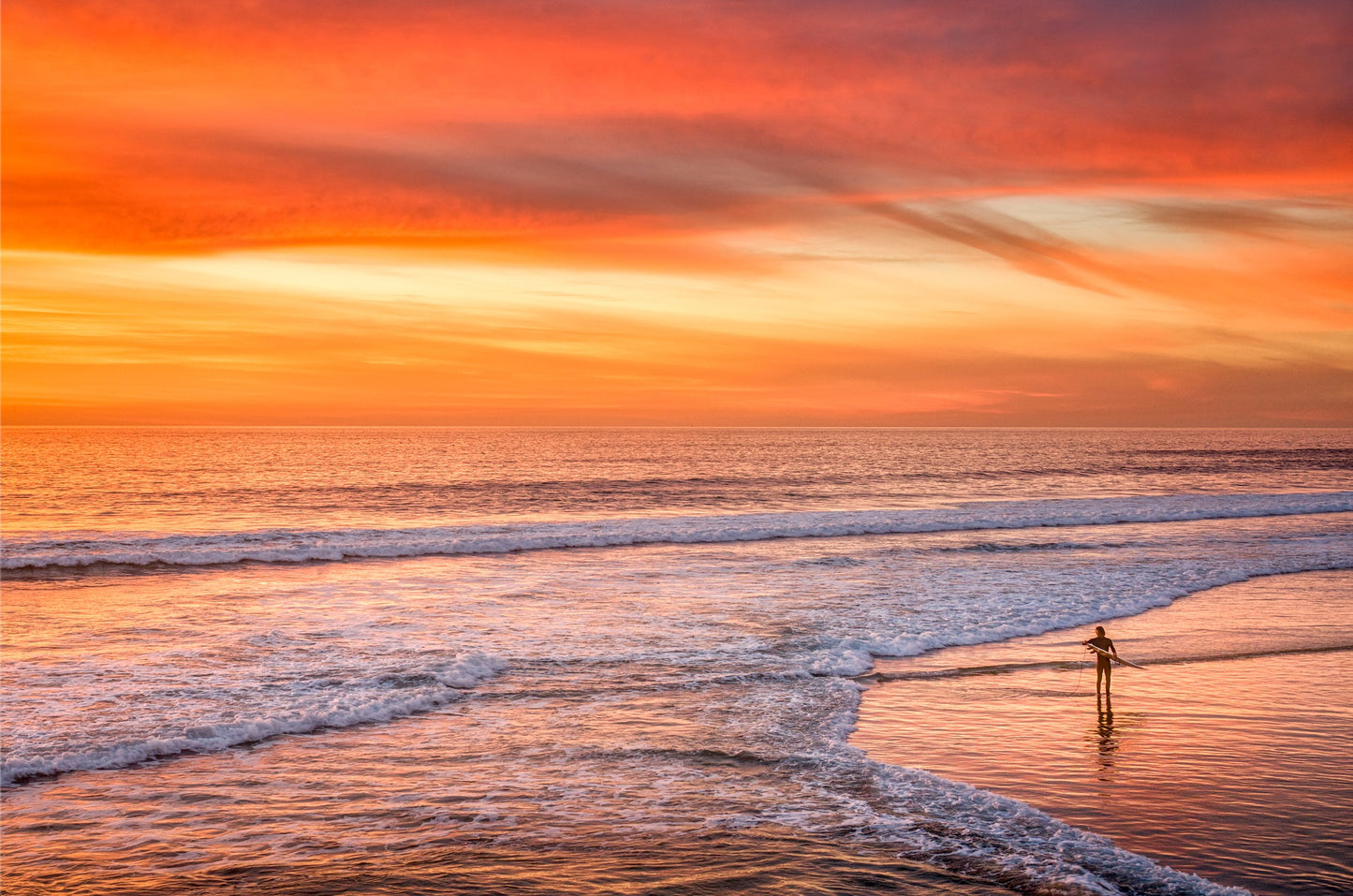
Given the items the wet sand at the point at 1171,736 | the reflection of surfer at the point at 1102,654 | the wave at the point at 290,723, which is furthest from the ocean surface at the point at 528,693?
the reflection of surfer at the point at 1102,654

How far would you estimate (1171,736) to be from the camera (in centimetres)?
1238

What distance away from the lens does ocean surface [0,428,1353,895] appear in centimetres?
882

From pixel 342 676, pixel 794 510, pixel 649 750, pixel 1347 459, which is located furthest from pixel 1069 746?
pixel 1347 459

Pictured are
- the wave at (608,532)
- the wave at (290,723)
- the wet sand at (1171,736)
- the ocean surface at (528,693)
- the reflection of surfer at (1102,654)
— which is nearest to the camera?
the ocean surface at (528,693)

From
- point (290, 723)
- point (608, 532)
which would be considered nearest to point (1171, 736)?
point (290, 723)

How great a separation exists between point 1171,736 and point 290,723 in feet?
39.0

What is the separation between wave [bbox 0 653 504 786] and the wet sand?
6651 millimetres

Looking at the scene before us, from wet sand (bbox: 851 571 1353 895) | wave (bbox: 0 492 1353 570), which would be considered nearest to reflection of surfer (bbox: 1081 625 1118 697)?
wet sand (bbox: 851 571 1353 895)

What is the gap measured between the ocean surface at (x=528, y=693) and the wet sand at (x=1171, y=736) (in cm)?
63

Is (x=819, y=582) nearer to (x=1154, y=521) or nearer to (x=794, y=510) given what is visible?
(x=794, y=510)

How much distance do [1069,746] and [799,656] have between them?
250 inches

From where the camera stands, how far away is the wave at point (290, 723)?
37.7 ft

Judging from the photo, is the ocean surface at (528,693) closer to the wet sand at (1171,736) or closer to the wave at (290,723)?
the wave at (290,723)

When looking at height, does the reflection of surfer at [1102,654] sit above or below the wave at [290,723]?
above
